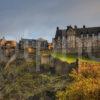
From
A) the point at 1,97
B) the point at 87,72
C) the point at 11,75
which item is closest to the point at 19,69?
the point at 11,75

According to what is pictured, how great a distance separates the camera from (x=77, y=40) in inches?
5153

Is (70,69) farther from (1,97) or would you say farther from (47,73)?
(1,97)

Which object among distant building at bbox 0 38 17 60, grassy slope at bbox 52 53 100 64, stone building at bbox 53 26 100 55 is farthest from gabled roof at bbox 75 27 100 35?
distant building at bbox 0 38 17 60

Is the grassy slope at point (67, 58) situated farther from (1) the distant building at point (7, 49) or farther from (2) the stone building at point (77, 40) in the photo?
(1) the distant building at point (7, 49)

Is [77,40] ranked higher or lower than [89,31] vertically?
lower

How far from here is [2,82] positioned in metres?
111

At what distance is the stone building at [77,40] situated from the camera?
124 meters

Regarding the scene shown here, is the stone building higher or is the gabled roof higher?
the gabled roof

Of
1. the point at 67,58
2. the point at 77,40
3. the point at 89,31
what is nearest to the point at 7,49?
the point at 67,58

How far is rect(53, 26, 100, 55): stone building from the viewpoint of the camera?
408 ft

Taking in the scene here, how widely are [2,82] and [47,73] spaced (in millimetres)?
9639

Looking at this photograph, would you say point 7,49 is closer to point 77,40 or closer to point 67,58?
point 67,58

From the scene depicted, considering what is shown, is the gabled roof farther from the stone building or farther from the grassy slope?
the grassy slope

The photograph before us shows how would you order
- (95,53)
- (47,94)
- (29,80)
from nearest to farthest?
(47,94), (29,80), (95,53)
